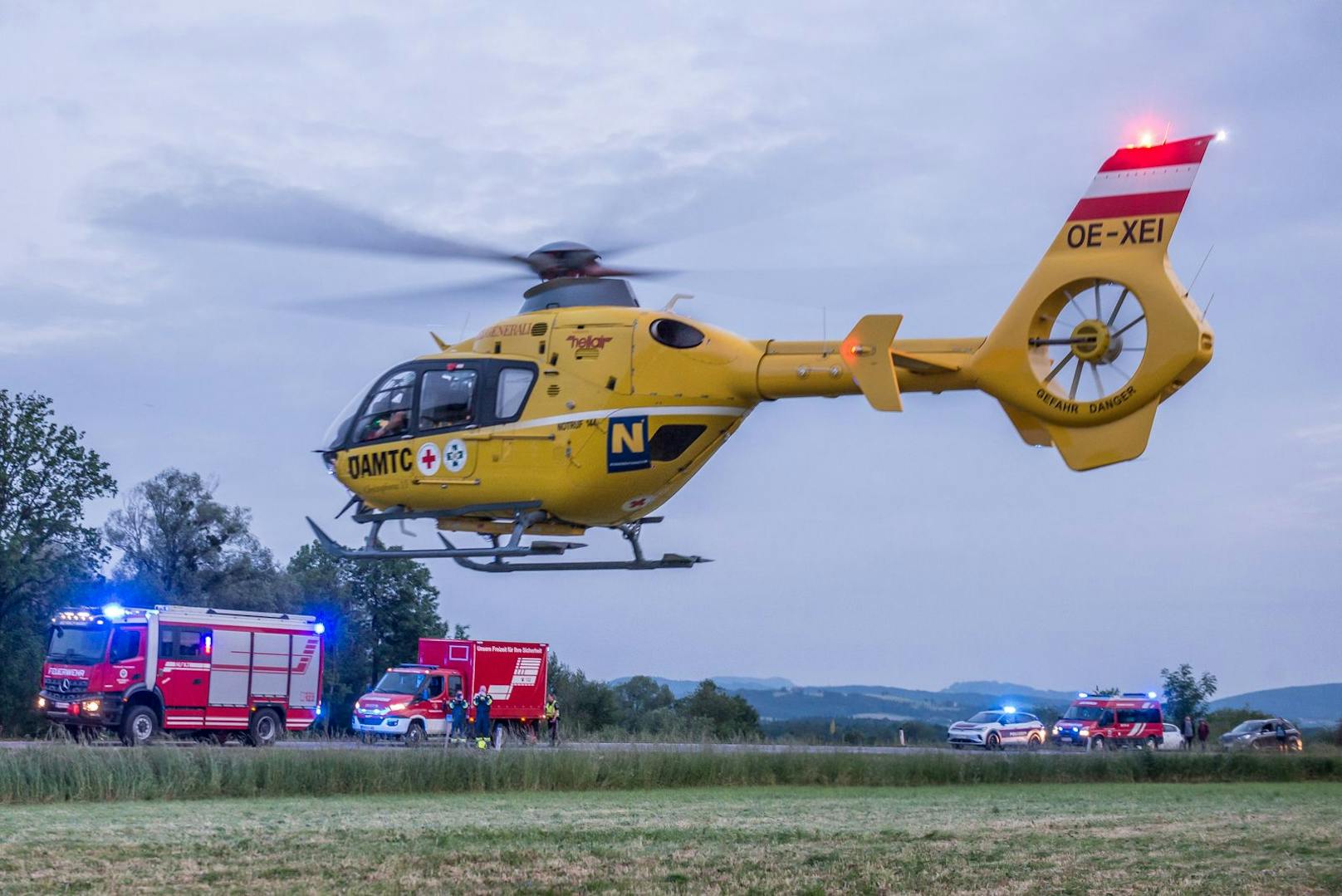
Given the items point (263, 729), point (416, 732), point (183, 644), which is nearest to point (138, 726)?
point (183, 644)

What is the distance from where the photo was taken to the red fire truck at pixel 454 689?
3722cm

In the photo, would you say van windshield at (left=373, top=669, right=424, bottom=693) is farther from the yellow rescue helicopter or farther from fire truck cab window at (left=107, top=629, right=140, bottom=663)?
the yellow rescue helicopter

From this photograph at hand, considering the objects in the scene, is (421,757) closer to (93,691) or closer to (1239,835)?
(93,691)

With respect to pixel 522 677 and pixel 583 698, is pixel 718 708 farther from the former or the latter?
pixel 522 677

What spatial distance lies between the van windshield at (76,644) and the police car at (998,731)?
25.4m

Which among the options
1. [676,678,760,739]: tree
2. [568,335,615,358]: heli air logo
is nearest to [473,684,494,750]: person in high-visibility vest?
[676,678,760,739]: tree

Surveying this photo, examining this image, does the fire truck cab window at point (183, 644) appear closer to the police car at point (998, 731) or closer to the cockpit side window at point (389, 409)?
the cockpit side window at point (389, 409)

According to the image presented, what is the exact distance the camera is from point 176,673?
33.2m

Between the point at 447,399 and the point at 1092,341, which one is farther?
the point at 447,399

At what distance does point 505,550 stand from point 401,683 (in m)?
22.0

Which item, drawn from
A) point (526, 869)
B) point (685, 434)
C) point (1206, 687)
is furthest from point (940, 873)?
point (1206, 687)

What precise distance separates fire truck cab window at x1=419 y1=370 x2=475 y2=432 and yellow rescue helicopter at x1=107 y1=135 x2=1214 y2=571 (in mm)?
22

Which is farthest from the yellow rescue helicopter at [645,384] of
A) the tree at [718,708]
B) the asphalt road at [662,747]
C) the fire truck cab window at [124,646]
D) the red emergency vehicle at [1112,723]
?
the tree at [718,708]

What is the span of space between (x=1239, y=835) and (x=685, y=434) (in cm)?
952
